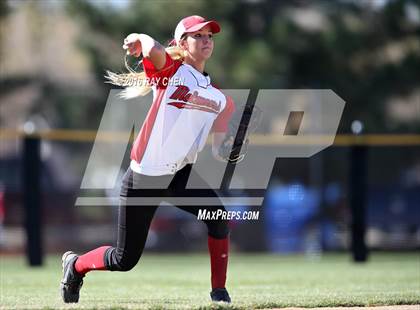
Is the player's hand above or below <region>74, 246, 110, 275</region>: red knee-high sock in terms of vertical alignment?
above

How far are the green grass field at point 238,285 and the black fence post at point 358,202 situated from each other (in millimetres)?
252

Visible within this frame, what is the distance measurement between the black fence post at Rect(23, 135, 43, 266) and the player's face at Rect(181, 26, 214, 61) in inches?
240

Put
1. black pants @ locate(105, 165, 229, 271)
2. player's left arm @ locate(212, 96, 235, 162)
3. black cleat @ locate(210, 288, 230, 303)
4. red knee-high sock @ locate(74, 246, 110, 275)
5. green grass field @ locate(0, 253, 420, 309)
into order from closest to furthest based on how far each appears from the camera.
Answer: black pants @ locate(105, 165, 229, 271)
black cleat @ locate(210, 288, 230, 303)
red knee-high sock @ locate(74, 246, 110, 275)
player's left arm @ locate(212, 96, 235, 162)
green grass field @ locate(0, 253, 420, 309)

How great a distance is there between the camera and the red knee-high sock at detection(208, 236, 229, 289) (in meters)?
5.75

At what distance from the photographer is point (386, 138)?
13.6 meters

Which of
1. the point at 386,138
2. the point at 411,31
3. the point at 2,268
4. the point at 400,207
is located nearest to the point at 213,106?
the point at 2,268

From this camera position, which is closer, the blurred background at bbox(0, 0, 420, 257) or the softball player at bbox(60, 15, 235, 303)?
the softball player at bbox(60, 15, 235, 303)

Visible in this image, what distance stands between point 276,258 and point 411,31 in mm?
8698

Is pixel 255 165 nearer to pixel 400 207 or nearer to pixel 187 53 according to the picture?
pixel 400 207

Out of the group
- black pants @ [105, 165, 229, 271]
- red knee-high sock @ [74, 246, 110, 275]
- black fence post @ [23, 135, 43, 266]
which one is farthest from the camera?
black fence post @ [23, 135, 43, 266]

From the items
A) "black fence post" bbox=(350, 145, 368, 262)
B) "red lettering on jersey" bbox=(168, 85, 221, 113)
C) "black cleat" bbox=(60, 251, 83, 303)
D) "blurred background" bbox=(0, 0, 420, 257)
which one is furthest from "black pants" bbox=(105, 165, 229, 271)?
"blurred background" bbox=(0, 0, 420, 257)

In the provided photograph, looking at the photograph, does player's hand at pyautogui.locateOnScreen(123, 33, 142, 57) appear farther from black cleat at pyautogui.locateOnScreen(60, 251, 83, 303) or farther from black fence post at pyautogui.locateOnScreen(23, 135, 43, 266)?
black fence post at pyautogui.locateOnScreen(23, 135, 43, 266)

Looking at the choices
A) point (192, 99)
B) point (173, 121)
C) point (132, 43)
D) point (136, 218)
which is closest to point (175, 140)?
point (173, 121)

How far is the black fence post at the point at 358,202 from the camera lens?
1184cm
